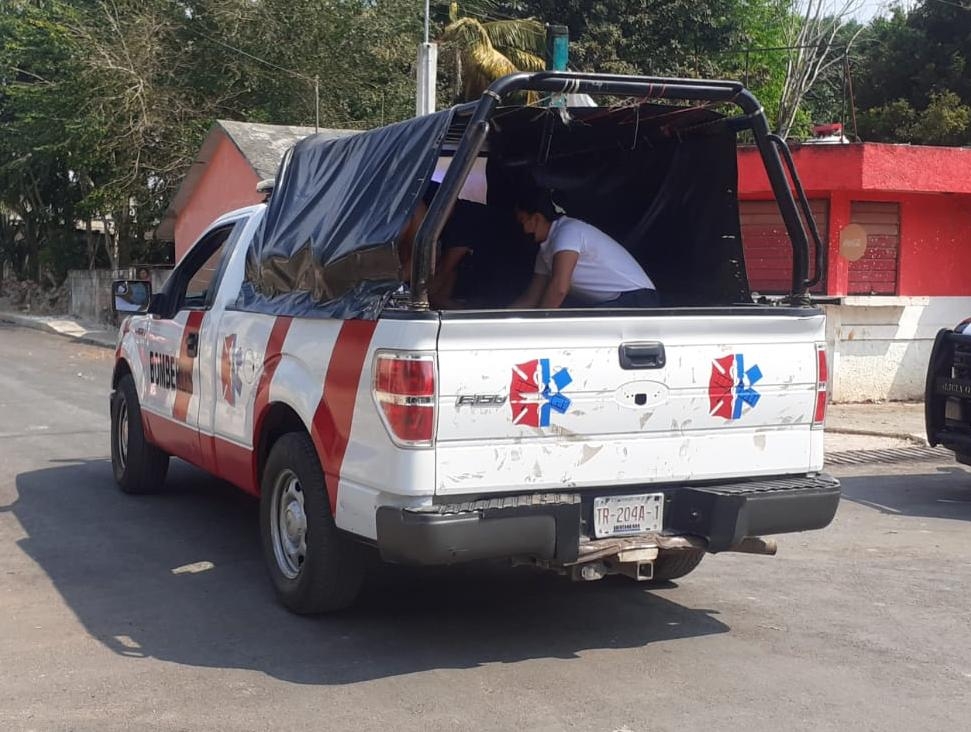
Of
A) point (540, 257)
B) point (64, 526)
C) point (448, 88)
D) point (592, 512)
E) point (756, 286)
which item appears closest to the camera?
point (592, 512)

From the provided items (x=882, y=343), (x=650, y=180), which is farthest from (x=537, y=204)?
(x=882, y=343)

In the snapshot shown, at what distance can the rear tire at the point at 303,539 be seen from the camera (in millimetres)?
5344

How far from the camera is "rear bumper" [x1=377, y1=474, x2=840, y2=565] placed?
4719 millimetres

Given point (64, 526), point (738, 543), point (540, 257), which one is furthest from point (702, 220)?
point (64, 526)

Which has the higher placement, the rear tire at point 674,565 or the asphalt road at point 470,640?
the rear tire at point 674,565

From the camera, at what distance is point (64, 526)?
24.7 ft

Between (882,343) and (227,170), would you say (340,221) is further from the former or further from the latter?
(227,170)

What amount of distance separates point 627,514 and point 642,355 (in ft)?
2.24

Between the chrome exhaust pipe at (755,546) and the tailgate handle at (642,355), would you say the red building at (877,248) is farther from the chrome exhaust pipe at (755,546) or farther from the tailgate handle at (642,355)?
the tailgate handle at (642,355)

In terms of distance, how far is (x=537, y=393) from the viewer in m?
4.86

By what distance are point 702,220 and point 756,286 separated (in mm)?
7768

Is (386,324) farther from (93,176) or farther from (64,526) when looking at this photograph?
(93,176)

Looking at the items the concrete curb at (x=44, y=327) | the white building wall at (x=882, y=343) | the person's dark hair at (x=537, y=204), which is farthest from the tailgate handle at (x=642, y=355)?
the concrete curb at (x=44, y=327)

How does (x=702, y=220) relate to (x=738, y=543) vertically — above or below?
above
